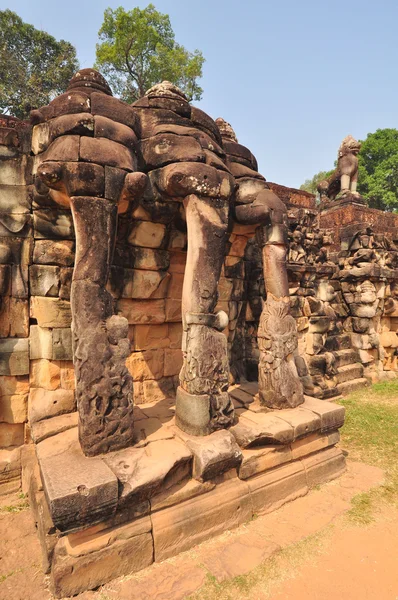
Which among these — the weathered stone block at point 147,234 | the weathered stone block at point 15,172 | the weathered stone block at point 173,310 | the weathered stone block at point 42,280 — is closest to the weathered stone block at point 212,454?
the weathered stone block at point 173,310

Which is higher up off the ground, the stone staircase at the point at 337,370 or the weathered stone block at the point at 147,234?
the weathered stone block at the point at 147,234

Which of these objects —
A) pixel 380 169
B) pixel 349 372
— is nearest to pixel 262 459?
pixel 349 372

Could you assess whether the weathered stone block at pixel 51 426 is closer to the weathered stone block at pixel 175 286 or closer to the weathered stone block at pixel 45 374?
the weathered stone block at pixel 45 374

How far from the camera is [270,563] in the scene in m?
2.74

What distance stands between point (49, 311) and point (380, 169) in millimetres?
28858

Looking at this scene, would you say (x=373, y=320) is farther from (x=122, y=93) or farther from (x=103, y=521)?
(x=122, y=93)

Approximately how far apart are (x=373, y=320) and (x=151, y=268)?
642 cm

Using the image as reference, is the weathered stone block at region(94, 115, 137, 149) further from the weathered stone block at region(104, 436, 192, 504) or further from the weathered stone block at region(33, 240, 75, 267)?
the weathered stone block at region(104, 436, 192, 504)

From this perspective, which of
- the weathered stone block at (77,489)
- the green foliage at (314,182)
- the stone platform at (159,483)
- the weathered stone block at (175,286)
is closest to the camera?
the weathered stone block at (77,489)

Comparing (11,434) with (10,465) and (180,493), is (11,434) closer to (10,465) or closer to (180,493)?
(10,465)

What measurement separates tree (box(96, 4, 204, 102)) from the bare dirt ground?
21.7 metres

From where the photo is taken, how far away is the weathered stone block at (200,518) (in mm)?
2744

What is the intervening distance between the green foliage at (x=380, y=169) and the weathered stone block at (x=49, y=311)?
2738 cm

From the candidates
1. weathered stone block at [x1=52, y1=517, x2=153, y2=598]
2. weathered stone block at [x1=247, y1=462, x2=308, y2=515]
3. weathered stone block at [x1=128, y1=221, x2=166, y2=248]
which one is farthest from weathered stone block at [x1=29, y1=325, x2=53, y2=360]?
weathered stone block at [x1=247, y1=462, x2=308, y2=515]
